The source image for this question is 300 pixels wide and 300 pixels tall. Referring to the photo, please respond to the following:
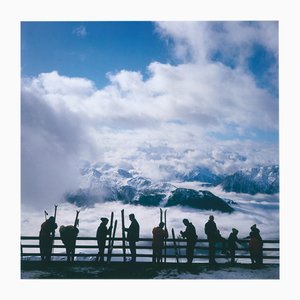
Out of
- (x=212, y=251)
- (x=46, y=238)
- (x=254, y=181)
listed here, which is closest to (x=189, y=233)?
(x=212, y=251)

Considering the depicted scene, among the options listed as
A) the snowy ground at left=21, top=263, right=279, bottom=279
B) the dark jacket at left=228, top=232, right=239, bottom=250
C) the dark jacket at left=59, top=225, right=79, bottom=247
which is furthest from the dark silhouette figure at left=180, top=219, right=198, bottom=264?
the dark jacket at left=59, top=225, right=79, bottom=247

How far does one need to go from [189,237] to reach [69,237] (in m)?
3.38

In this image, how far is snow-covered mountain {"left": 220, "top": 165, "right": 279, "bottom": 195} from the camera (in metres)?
9.85

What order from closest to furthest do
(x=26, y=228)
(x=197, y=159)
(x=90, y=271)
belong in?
(x=90, y=271) → (x=26, y=228) → (x=197, y=159)

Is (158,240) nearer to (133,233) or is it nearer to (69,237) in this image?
(133,233)

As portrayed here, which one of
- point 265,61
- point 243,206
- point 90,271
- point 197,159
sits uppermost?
point 265,61

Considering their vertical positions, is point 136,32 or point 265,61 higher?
point 136,32

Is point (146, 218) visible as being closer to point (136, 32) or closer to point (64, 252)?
point (64, 252)

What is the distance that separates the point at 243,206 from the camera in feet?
34.6

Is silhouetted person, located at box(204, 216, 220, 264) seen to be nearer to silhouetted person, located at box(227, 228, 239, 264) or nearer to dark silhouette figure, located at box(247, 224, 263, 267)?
silhouetted person, located at box(227, 228, 239, 264)

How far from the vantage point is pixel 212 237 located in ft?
30.9

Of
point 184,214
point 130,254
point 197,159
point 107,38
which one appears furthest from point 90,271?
point 107,38

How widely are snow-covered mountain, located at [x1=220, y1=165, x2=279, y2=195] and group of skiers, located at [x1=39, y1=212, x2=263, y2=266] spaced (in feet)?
Result: 4.24

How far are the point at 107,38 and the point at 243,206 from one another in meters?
6.55
